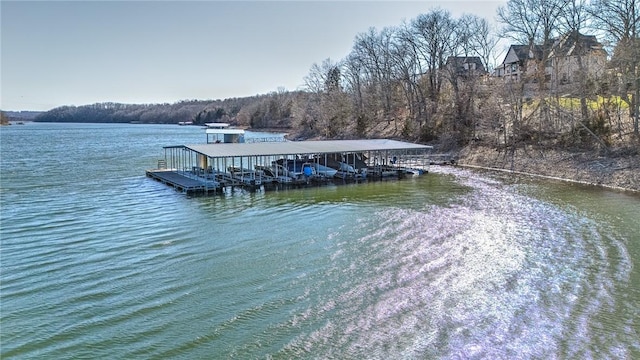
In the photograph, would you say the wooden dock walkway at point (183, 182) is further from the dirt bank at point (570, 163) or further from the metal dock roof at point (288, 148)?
the dirt bank at point (570, 163)

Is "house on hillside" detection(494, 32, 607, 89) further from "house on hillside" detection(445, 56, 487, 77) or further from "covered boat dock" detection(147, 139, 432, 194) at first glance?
"covered boat dock" detection(147, 139, 432, 194)

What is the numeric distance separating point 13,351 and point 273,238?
9.02 m

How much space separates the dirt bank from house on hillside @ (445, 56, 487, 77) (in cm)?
1024

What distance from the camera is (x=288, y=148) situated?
31.1 meters

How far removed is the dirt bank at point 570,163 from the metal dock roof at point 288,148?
7268 millimetres

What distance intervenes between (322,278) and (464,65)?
40.6m

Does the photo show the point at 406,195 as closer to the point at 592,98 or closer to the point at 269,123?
the point at 592,98

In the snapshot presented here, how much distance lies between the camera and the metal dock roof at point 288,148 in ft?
93.8

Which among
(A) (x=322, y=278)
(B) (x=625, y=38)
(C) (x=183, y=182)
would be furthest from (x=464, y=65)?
(A) (x=322, y=278)

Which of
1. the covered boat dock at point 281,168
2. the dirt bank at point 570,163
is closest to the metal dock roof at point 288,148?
the covered boat dock at point 281,168

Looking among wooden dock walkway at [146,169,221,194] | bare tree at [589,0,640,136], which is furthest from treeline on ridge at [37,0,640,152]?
wooden dock walkway at [146,169,221,194]

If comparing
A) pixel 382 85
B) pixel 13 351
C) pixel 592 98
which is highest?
pixel 382 85

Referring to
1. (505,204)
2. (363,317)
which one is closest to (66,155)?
(505,204)

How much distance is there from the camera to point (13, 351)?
9188 millimetres
